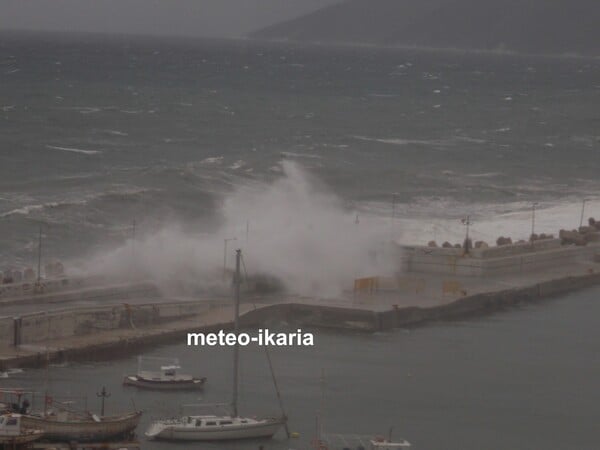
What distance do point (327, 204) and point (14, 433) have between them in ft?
88.7

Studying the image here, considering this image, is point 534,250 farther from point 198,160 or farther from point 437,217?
point 198,160

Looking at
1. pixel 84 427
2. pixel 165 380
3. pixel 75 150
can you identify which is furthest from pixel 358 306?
pixel 75 150

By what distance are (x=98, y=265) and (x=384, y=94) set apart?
90.9m

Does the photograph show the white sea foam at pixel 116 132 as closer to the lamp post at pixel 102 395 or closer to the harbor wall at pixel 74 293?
the harbor wall at pixel 74 293

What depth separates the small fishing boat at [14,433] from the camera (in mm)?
20234

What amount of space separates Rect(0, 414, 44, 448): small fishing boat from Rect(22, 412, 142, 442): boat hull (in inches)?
6.7

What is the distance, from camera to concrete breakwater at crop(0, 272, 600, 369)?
89.5 ft

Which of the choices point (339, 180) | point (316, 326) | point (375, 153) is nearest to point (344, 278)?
point (316, 326)

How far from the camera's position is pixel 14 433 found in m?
20.3

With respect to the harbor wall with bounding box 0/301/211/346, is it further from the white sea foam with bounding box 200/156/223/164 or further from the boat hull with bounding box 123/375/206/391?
the white sea foam with bounding box 200/156/223/164

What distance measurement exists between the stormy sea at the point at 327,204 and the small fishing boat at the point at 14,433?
230 cm

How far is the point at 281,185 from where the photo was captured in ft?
170

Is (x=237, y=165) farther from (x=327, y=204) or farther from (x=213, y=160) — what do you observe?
(x=327, y=204)

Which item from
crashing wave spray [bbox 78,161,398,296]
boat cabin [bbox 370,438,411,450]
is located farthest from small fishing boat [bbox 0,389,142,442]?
crashing wave spray [bbox 78,161,398,296]
